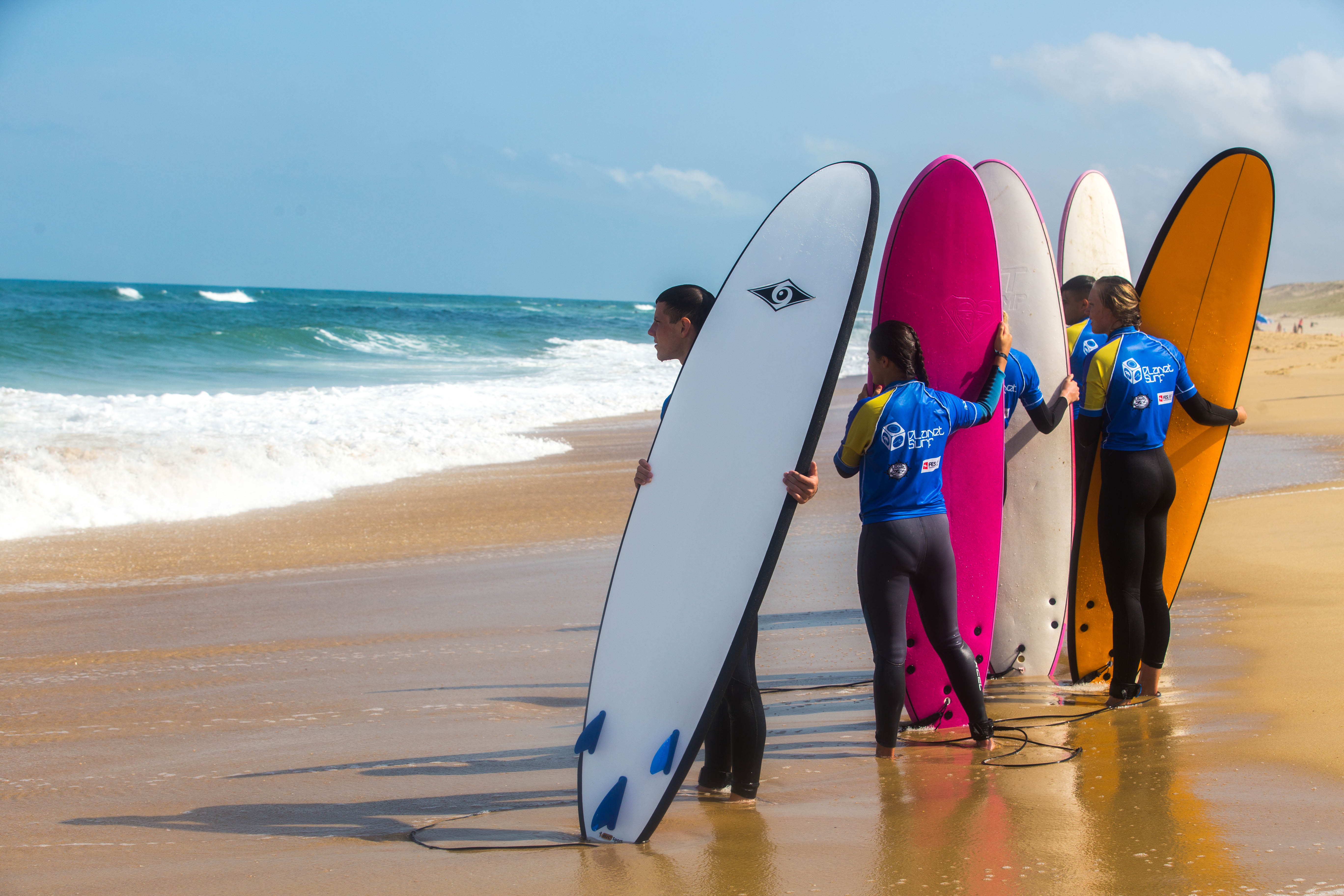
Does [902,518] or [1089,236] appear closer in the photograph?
[902,518]

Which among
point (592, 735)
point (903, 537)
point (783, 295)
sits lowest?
point (592, 735)

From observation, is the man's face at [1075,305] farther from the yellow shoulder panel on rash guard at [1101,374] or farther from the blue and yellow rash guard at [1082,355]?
the yellow shoulder panel on rash guard at [1101,374]

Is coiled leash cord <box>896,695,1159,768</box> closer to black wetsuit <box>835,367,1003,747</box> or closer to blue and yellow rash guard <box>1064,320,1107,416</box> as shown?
black wetsuit <box>835,367,1003,747</box>

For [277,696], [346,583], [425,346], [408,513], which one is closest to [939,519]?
[277,696]

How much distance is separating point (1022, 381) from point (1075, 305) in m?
1.34

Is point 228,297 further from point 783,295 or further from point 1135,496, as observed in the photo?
point 1135,496

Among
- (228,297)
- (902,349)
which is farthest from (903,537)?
(228,297)

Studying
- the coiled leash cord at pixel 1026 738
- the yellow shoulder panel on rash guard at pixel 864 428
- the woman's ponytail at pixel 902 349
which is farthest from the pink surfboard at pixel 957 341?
the yellow shoulder panel on rash guard at pixel 864 428

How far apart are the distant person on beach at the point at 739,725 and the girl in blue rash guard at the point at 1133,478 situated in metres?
1.43

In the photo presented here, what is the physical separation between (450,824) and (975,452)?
2.13 m

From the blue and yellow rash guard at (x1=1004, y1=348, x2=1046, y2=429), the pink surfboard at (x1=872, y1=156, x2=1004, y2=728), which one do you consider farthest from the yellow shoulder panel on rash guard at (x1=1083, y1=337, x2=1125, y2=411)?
the pink surfboard at (x1=872, y1=156, x2=1004, y2=728)

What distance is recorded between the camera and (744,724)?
107 inches

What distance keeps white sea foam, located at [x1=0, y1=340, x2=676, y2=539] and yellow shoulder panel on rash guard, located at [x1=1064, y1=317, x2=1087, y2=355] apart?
6.26 meters

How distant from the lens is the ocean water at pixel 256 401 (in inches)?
314
